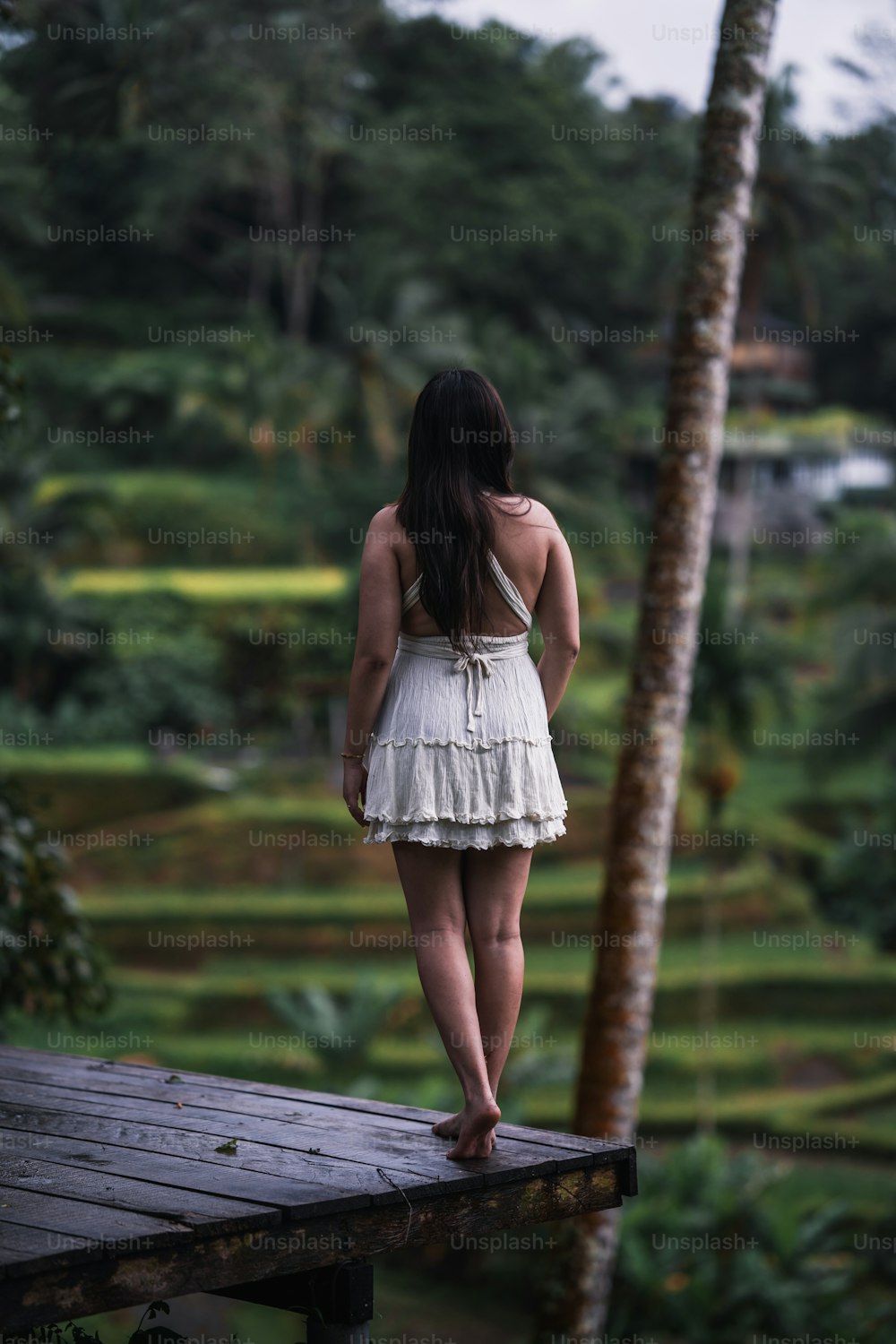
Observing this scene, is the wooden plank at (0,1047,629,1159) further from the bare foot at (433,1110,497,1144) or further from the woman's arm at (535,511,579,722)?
the woman's arm at (535,511,579,722)

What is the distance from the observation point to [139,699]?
2438cm

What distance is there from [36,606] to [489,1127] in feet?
71.3

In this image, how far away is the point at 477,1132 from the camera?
331 cm

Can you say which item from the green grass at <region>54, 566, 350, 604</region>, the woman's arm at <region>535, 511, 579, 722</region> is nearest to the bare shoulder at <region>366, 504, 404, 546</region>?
the woman's arm at <region>535, 511, 579, 722</region>

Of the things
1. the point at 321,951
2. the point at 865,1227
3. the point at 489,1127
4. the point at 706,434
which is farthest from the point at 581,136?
the point at 489,1127

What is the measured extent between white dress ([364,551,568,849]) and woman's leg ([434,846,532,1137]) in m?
0.06

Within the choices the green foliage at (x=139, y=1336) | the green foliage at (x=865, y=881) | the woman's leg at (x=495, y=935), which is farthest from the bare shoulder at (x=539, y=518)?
the green foliage at (x=865, y=881)

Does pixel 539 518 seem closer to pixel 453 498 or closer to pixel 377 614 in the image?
pixel 453 498

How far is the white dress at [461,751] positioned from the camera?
133 inches

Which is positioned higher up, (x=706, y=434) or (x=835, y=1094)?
(x=706, y=434)

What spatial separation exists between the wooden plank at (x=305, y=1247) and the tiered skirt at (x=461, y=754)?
73 centimetres

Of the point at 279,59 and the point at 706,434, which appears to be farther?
the point at 279,59

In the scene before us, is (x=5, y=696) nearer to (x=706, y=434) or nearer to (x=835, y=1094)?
(x=835, y=1094)

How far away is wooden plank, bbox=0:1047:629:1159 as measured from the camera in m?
3.56
